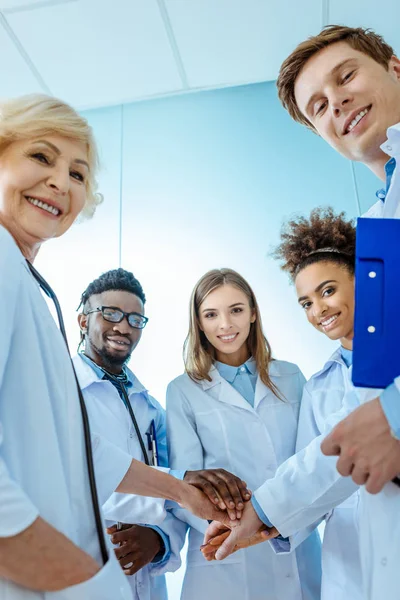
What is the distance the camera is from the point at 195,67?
113 inches

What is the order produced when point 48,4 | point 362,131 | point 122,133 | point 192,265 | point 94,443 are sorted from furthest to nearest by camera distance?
point 122,133
point 192,265
point 48,4
point 362,131
point 94,443

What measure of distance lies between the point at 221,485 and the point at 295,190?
189cm

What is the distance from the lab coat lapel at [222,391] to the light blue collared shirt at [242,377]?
44 mm

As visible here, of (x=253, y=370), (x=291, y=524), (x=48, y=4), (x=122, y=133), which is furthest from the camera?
(x=122, y=133)

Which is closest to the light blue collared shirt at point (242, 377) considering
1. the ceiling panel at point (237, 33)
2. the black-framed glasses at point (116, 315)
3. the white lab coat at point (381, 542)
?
the black-framed glasses at point (116, 315)

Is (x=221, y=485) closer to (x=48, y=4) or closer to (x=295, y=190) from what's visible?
(x=295, y=190)

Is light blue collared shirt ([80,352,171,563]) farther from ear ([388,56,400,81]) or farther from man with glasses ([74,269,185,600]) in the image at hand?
ear ([388,56,400,81])

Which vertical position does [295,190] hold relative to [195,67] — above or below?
below

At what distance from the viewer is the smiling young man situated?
0.74 metres

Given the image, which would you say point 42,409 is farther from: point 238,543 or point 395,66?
point 395,66

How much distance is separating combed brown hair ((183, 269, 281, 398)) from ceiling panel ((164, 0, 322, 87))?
1382 mm

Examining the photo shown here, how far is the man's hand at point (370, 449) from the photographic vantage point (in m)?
0.73

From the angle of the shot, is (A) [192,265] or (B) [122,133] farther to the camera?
(B) [122,133]

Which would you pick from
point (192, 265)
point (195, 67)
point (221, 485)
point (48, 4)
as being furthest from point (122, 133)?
point (221, 485)
